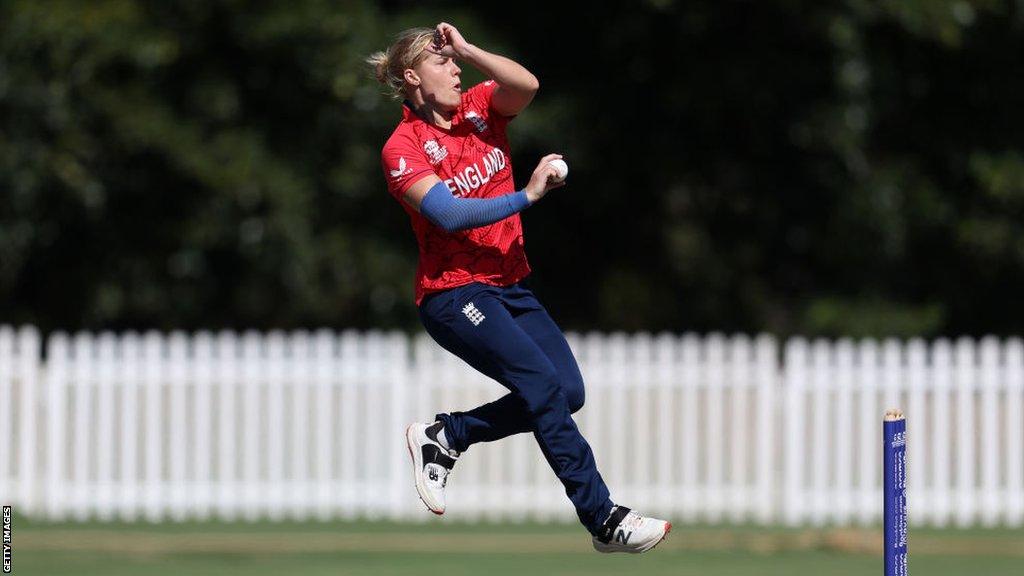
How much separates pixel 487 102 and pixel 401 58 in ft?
1.36

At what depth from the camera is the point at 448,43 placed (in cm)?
696

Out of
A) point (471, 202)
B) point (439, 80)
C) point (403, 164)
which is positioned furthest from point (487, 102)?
point (471, 202)

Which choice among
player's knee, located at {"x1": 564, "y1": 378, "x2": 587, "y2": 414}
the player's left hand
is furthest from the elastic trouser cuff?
the player's left hand

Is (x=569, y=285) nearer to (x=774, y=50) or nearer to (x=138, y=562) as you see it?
(x=774, y=50)

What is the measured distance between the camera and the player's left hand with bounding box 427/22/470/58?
22.6 ft

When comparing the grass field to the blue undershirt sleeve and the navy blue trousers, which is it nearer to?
the navy blue trousers

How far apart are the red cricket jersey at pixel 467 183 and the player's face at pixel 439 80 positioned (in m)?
0.11

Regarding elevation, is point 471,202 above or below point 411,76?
below

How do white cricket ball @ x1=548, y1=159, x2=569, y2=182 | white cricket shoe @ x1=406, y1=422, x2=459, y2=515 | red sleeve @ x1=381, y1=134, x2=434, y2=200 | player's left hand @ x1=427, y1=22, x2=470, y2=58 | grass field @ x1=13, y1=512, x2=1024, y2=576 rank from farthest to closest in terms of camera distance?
grass field @ x1=13, y1=512, x2=1024, y2=576, white cricket shoe @ x1=406, y1=422, x2=459, y2=515, red sleeve @ x1=381, y1=134, x2=434, y2=200, player's left hand @ x1=427, y1=22, x2=470, y2=58, white cricket ball @ x1=548, y1=159, x2=569, y2=182

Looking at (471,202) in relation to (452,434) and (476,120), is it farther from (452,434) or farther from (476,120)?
(452,434)

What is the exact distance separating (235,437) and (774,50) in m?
6.29

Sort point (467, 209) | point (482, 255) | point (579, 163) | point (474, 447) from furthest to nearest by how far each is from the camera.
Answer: point (579, 163) → point (474, 447) → point (482, 255) → point (467, 209)

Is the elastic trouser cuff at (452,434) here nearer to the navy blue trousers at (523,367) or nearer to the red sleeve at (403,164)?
the navy blue trousers at (523,367)

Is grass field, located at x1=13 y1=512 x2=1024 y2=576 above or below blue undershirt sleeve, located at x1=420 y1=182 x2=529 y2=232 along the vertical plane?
below
